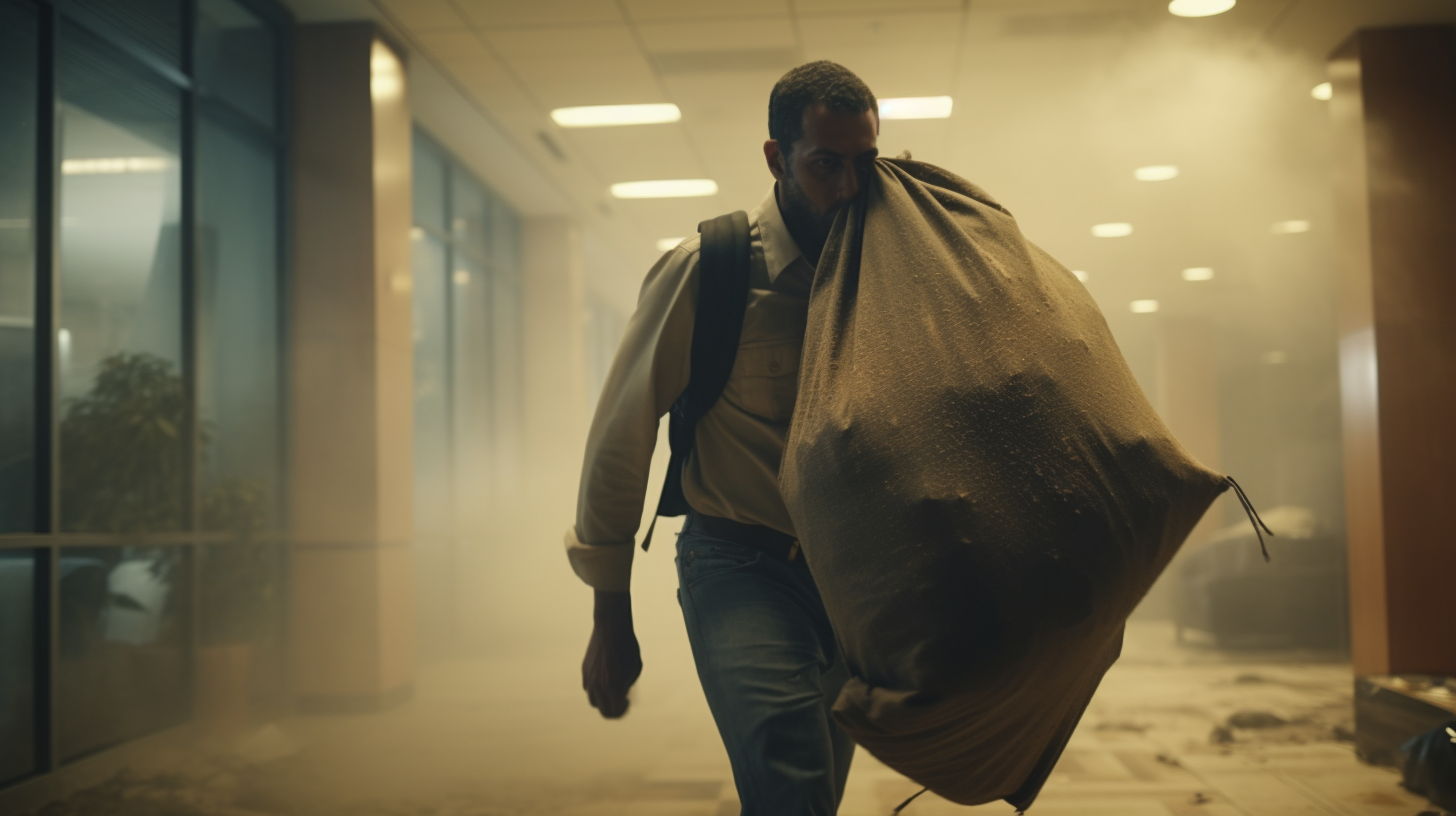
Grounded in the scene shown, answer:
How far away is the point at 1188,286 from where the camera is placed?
11602mm

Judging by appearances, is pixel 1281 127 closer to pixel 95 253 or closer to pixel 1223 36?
pixel 1223 36

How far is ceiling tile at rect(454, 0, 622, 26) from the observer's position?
5270mm

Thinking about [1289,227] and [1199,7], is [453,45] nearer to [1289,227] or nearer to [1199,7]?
[1199,7]

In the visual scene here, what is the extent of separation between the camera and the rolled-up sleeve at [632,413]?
159 centimetres

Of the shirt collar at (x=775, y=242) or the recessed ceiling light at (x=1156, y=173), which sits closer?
the shirt collar at (x=775, y=242)

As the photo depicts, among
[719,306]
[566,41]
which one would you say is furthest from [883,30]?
[719,306]

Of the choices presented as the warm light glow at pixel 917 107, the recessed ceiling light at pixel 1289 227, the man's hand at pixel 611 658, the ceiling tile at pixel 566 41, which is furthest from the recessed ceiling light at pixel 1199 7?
the man's hand at pixel 611 658

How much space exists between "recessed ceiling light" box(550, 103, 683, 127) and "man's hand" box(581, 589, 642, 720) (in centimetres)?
528

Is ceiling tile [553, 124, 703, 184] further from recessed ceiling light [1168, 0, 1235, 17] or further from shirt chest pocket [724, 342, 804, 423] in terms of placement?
shirt chest pocket [724, 342, 804, 423]

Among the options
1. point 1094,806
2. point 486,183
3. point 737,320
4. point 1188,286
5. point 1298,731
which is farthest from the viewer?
point 1188,286

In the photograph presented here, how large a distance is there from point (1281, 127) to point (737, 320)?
230 inches

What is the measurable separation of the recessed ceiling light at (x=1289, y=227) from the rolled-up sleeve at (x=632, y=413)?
8020mm

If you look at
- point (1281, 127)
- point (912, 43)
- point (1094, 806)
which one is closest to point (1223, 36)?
point (1281, 127)

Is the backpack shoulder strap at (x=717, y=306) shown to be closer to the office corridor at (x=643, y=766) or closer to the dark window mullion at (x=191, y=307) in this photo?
the office corridor at (x=643, y=766)
